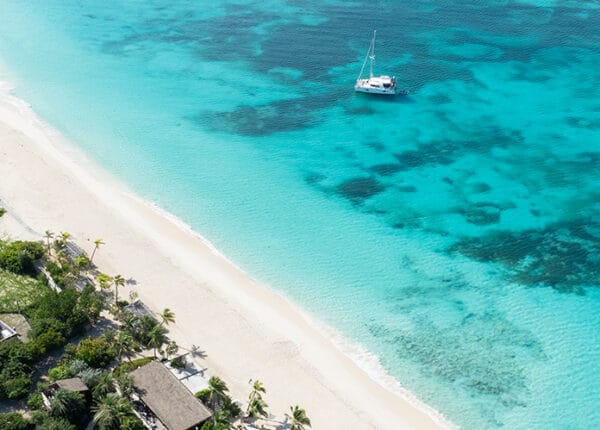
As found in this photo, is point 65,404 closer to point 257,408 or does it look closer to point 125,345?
point 125,345

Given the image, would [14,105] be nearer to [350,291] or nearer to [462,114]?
[350,291]

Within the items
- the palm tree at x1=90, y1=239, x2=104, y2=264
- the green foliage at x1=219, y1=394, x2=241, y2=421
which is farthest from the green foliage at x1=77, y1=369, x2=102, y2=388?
the palm tree at x1=90, y1=239, x2=104, y2=264

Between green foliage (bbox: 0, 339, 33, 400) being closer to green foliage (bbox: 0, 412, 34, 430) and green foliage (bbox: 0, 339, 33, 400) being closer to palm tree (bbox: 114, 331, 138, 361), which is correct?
green foliage (bbox: 0, 412, 34, 430)

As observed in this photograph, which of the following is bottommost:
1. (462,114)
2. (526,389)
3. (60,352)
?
(526,389)

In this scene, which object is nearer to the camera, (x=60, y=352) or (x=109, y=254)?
(x=60, y=352)

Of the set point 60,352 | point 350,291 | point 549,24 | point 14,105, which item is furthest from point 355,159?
point 549,24

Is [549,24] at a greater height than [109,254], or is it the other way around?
[549,24]

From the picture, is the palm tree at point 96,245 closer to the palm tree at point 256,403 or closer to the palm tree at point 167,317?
the palm tree at point 167,317

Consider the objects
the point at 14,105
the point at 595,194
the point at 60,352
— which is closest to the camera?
the point at 60,352
